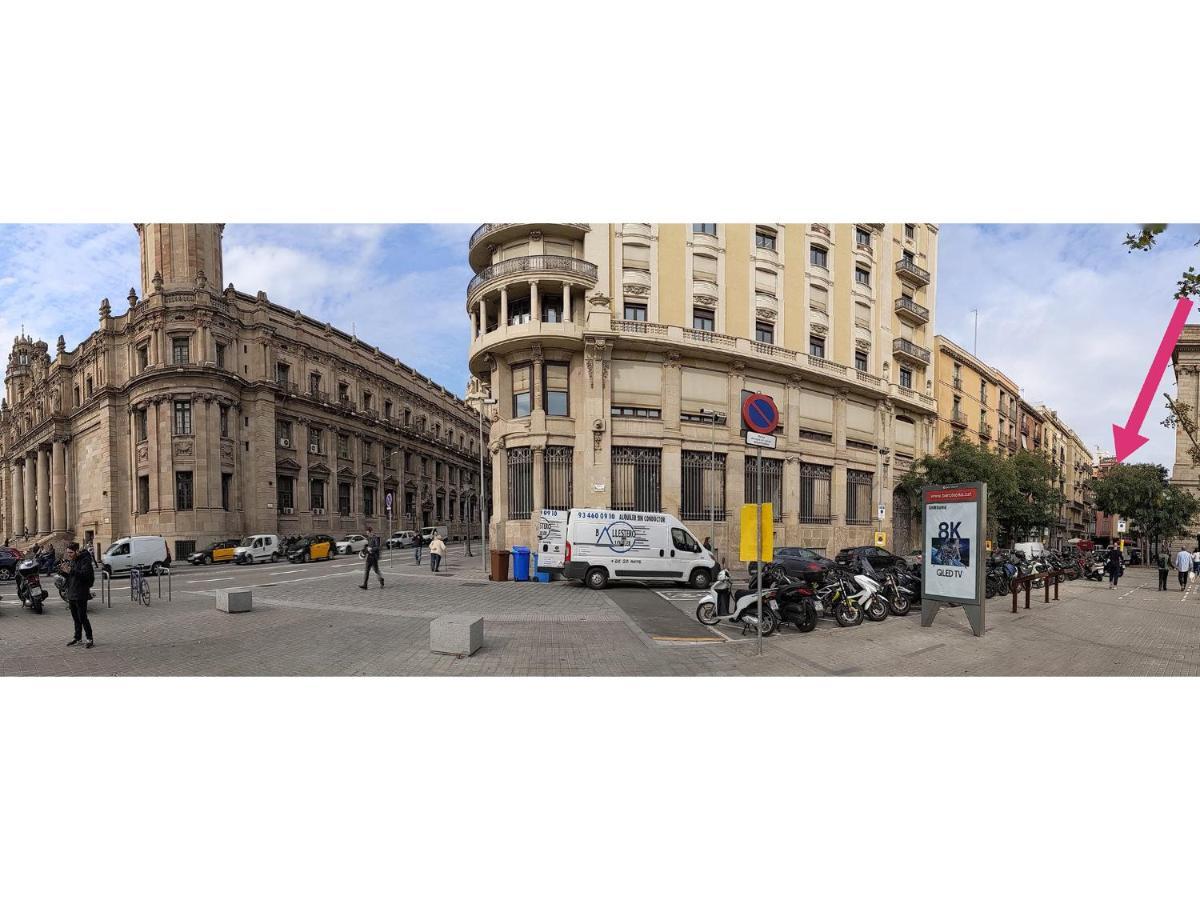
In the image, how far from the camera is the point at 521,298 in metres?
8.98

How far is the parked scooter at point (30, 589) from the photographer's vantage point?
5.42 meters

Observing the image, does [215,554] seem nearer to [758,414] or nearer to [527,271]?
[527,271]

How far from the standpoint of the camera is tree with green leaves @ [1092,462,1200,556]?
10227 mm

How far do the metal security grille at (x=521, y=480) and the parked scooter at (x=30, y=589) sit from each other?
6.89 meters

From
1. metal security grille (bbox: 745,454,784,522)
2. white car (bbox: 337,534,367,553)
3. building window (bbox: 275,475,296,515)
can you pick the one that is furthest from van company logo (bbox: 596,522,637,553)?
building window (bbox: 275,475,296,515)

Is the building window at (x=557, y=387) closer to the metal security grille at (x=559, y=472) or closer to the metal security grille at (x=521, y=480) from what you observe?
the metal security grille at (x=559, y=472)

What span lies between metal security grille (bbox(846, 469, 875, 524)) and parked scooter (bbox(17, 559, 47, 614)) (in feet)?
44.4

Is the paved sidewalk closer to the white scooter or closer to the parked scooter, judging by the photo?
the parked scooter

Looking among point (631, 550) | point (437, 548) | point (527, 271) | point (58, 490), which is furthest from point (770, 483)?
point (58, 490)

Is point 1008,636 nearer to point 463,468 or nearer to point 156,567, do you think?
point 463,468

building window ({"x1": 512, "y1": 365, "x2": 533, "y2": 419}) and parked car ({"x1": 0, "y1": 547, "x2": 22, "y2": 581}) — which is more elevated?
building window ({"x1": 512, "y1": 365, "x2": 533, "y2": 419})

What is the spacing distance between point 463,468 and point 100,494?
15.8 ft

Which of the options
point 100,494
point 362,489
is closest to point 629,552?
point 362,489
